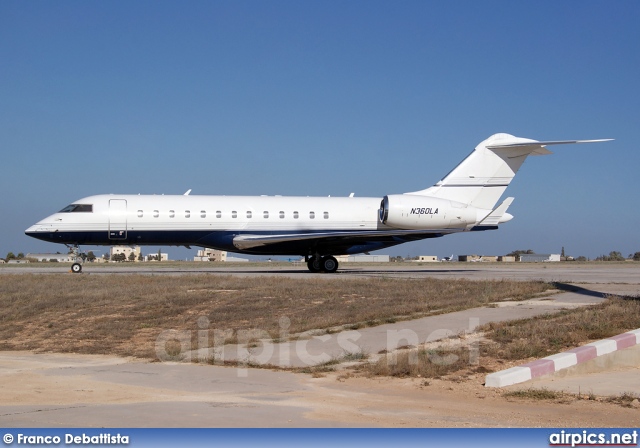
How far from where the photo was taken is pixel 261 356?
1175 centimetres

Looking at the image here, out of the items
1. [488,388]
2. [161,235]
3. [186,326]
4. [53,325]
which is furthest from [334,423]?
[161,235]

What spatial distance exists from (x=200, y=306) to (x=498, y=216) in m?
20.0

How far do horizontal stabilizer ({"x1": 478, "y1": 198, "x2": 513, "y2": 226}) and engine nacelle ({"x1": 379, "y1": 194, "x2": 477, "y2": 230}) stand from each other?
0.63m

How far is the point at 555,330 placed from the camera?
12609 millimetres

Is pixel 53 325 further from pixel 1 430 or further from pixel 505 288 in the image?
pixel 505 288

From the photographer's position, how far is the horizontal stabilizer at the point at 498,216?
111 feet

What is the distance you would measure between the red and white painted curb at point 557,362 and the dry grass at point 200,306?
195 inches

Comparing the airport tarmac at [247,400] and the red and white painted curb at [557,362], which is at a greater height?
the red and white painted curb at [557,362]

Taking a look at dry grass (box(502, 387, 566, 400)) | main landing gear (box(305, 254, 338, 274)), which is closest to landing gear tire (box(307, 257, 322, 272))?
main landing gear (box(305, 254, 338, 274))

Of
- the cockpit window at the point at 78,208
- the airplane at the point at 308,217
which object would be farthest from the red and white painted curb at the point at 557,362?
the cockpit window at the point at 78,208

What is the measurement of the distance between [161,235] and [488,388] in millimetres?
24846

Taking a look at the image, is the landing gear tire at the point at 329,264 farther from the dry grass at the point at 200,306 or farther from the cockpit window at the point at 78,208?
the cockpit window at the point at 78,208

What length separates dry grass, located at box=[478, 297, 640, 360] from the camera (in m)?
11.3

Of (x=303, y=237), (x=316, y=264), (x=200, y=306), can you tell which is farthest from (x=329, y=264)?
(x=200, y=306)
